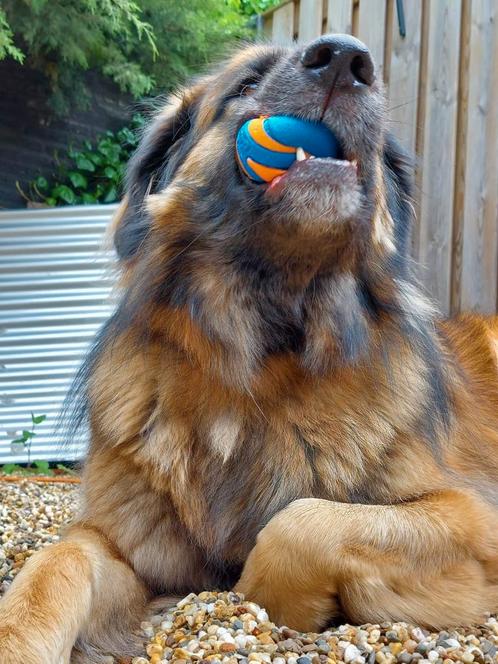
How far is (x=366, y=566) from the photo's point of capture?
1.91 meters

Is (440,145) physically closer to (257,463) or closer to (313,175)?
(313,175)

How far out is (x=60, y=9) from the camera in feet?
15.9

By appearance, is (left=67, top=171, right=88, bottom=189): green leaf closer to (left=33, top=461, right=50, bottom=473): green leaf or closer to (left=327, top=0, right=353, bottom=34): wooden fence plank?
(left=33, top=461, right=50, bottom=473): green leaf

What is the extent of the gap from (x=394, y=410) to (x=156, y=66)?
4.11m

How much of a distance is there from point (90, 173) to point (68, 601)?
5029 mm

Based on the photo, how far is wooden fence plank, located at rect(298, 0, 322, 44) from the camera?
15.9ft

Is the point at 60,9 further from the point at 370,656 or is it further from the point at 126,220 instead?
the point at 370,656

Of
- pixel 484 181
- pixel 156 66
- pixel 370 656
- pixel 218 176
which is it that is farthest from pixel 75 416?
pixel 156 66

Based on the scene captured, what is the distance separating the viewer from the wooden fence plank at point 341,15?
15.4 feet

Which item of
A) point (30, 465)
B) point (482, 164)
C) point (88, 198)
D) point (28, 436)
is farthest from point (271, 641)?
point (88, 198)

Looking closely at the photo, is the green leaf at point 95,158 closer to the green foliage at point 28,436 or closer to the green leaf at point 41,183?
the green leaf at point 41,183

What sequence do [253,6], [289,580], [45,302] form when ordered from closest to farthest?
[289,580], [45,302], [253,6]

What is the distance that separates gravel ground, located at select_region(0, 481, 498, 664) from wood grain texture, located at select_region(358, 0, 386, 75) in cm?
344

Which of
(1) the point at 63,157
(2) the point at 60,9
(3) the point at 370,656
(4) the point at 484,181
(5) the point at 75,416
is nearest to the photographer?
(3) the point at 370,656
